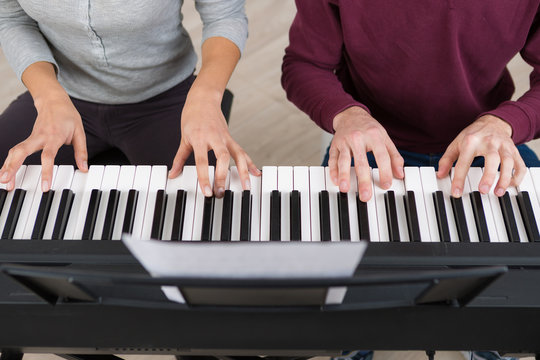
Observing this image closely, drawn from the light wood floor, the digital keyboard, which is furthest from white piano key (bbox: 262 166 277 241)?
the light wood floor

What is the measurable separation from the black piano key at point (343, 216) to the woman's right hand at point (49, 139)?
519mm

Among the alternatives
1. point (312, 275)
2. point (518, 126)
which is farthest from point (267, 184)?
point (518, 126)

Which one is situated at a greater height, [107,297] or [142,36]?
[142,36]

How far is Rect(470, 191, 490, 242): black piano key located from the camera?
35.9 inches

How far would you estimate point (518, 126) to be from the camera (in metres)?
1.06

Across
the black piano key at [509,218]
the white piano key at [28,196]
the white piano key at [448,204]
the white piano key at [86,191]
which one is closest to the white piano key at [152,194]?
the white piano key at [86,191]

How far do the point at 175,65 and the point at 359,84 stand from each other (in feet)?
1.70

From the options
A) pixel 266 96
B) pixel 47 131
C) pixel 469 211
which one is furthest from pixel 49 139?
pixel 266 96

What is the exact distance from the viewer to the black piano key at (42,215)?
945 mm

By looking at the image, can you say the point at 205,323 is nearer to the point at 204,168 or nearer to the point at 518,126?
the point at 204,168

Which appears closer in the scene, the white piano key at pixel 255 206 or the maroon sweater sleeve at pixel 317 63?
the white piano key at pixel 255 206

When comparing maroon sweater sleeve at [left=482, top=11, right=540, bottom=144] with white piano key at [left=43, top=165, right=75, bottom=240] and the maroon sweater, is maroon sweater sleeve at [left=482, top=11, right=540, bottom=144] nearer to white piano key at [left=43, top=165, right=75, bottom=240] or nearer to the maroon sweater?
the maroon sweater

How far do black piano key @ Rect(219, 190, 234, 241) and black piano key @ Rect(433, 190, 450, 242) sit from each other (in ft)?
1.25

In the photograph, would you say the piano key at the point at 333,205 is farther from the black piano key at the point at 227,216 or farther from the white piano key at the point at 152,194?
the white piano key at the point at 152,194
